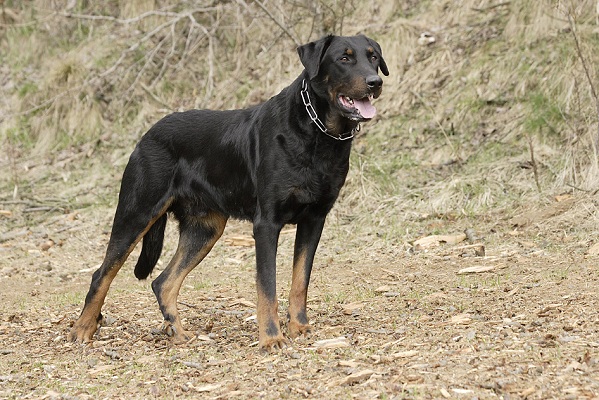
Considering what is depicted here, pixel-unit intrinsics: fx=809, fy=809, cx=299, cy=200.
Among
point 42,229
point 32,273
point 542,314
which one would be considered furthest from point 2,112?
point 542,314

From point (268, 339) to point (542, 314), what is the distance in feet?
5.55

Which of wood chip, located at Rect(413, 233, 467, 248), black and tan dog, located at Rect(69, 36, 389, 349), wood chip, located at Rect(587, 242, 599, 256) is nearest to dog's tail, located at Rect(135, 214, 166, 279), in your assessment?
black and tan dog, located at Rect(69, 36, 389, 349)

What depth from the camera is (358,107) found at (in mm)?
4941

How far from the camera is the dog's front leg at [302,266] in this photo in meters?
5.11

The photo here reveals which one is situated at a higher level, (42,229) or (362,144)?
(362,144)

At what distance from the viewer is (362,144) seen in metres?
10.1

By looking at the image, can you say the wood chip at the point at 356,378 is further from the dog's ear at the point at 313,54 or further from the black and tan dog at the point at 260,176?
the dog's ear at the point at 313,54

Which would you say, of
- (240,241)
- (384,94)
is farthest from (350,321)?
(384,94)

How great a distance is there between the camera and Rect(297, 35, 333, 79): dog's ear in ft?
16.5

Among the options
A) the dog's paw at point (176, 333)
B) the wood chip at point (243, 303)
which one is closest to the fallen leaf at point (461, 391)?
the dog's paw at point (176, 333)

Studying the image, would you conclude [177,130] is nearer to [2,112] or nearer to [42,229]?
[42,229]

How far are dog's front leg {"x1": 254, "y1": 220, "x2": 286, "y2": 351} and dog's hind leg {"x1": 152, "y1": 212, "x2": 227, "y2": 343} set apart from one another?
33.8 inches

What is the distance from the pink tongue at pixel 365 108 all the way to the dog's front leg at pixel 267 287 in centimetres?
86

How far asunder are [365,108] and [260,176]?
0.77 metres
